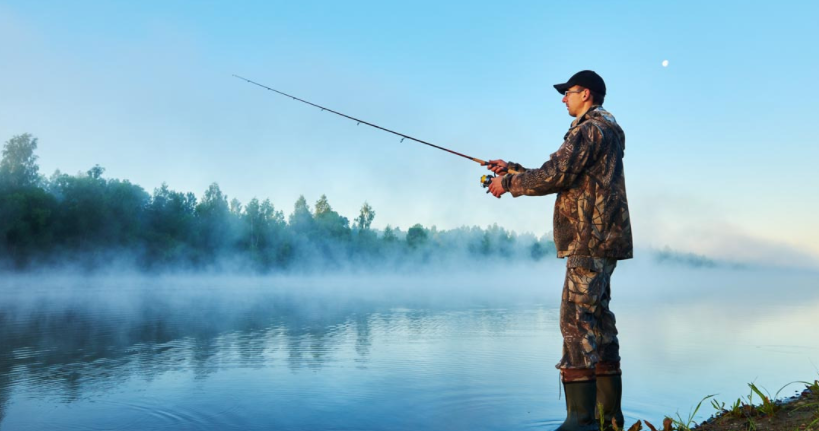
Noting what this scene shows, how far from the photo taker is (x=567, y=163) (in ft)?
12.6

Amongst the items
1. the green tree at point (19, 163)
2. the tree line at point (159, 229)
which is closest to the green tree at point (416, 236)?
the tree line at point (159, 229)

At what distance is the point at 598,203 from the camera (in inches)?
152

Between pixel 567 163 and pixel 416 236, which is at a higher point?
pixel 416 236

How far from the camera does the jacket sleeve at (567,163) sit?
3.85 meters

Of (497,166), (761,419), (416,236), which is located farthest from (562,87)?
(416,236)

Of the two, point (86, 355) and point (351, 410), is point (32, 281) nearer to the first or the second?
point (86, 355)

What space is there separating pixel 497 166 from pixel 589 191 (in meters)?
0.93

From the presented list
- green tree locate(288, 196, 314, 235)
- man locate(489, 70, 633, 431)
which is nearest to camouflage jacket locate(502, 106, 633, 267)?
man locate(489, 70, 633, 431)

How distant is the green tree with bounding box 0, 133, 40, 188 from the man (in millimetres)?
51486

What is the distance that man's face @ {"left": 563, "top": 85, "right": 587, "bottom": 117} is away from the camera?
4.22m

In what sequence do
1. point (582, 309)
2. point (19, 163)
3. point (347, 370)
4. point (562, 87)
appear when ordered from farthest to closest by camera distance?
point (19, 163) < point (347, 370) < point (562, 87) < point (582, 309)

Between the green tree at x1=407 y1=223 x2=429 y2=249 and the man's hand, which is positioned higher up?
the green tree at x1=407 y1=223 x2=429 y2=249

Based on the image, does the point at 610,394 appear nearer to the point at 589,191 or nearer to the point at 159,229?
the point at 589,191

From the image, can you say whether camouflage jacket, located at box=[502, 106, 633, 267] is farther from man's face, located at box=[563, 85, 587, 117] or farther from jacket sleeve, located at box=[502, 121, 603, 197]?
man's face, located at box=[563, 85, 587, 117]
